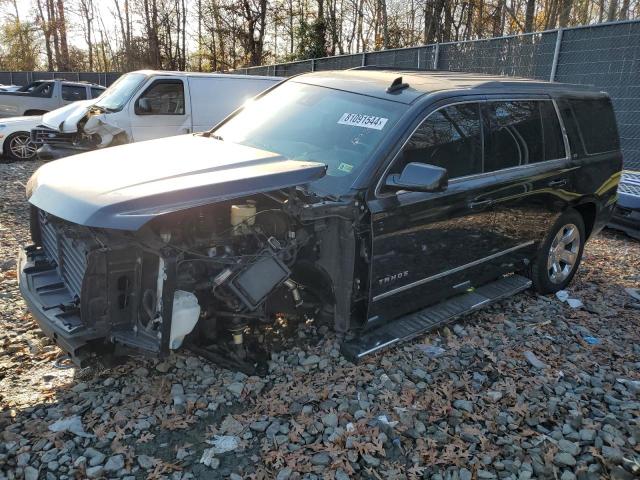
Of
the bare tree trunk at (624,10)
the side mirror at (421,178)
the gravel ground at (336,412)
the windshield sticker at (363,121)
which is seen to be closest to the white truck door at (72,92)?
the gravel ground at (336,412)

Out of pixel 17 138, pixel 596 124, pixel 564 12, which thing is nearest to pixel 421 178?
pixel 596 124

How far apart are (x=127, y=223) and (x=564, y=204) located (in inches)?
157

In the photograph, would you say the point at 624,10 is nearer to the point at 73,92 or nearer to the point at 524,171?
the point at 73,92

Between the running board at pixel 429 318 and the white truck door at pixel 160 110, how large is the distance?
6.96 meters

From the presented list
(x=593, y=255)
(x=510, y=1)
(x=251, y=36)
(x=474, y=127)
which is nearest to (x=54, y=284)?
(x=474, y=127)

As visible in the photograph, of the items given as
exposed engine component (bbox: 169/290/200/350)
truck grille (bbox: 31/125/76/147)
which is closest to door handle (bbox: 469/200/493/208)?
exposed engine component (bbox: 169/290/200/350)

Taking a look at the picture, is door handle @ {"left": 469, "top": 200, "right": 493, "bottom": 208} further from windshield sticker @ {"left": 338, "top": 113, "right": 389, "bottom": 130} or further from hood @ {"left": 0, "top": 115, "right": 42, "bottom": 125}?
hood @ {"left": 0, "top": 115, "right": 42, "bottom": 125}

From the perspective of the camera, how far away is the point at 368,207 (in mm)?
3119

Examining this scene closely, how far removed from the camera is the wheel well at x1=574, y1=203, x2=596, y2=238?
16.7ft

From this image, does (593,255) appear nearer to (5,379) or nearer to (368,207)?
(368,207)

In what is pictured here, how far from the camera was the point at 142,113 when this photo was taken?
30.0 ft

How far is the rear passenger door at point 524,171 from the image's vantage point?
13.0ft

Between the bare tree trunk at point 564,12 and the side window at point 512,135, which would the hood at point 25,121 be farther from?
the bare tree trunk at point 564,12

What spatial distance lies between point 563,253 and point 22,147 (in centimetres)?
1097
